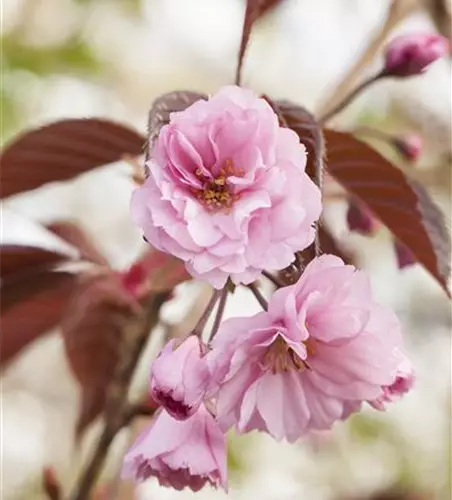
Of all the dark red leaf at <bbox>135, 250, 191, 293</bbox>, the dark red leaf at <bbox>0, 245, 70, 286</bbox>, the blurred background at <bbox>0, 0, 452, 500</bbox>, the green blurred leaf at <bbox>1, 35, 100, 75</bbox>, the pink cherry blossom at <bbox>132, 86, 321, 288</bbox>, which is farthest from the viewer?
the blurred background at <bbox>0, 0, 452, 500</bbox>

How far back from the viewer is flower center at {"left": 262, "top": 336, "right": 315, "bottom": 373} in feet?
1.88

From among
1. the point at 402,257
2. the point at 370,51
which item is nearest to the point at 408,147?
the point at 370,51

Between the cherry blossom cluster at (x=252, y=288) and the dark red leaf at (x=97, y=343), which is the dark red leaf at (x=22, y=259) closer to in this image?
the dark red leaf at (x=97, y=343)

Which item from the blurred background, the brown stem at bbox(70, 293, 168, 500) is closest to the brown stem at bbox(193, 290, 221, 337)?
the brown stem at bbox(70, 293, 168, 500)

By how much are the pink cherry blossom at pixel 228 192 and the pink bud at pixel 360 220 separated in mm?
302

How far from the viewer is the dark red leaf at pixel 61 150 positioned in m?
0.79

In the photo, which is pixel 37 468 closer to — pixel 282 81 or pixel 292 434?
pixel 282 81

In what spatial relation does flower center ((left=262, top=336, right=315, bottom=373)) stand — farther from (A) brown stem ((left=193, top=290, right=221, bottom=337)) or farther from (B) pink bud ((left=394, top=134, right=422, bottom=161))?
(B) pink bud ((left=394, top=134, right=422, bottom=161))

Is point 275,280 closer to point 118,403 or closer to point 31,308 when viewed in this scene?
point 118,403

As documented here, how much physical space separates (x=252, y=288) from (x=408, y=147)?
1.47 ft

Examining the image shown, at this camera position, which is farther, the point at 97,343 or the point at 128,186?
the point at 128,186

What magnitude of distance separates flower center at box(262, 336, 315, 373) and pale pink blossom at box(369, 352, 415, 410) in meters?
0.06

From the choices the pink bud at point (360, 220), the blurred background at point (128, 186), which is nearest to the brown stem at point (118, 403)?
the pink bud at point (360, 220)

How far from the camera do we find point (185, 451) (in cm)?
60
